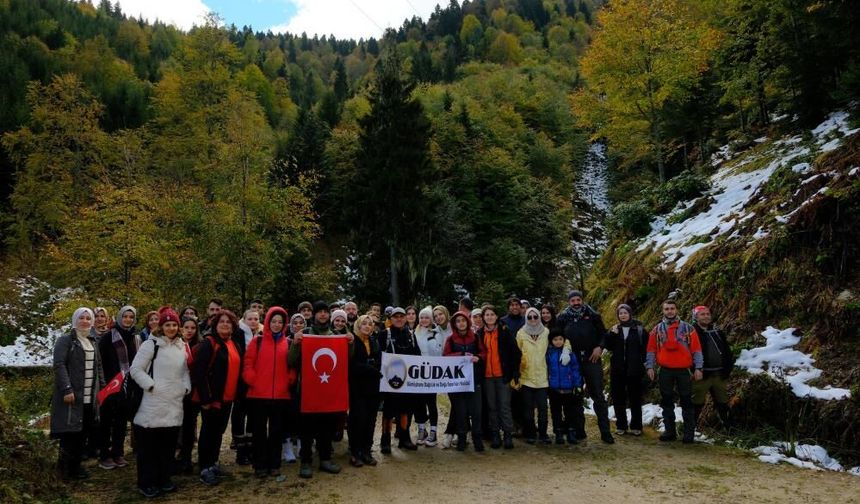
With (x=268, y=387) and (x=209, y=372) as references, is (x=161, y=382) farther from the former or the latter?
(x=268, y=387)

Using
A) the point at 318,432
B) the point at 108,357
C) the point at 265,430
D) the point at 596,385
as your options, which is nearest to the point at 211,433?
the point at 265,430

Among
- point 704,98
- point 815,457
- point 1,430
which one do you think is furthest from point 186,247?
point 704,98

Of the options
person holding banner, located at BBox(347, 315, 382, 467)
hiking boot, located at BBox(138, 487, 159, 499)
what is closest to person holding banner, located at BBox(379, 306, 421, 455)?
person holding banner, located at BBox(347, 315, 382, 467)

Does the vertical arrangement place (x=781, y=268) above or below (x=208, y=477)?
above

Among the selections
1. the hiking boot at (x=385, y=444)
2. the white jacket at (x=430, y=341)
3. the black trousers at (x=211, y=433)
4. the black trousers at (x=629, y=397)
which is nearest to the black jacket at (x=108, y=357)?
the black trousers at (x=211, y=433)

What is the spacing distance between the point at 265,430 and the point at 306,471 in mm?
680

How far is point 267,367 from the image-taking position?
6.09 metres

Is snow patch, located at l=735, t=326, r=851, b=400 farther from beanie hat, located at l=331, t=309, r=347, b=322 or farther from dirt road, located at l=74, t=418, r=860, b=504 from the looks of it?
beanie hat, located at l=331, t=309, r=347, b=322

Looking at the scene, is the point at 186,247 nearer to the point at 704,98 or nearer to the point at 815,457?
the point at 815,457

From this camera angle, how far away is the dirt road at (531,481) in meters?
5.50

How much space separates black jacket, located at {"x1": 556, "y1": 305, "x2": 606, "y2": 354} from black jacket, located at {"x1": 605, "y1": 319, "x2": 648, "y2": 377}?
19 cm

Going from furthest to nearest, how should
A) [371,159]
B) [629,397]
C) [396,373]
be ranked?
[371,159] → [629,397] → [396,373]

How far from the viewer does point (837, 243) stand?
27.6 feet

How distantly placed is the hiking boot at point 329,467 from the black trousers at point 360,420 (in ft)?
1.27
